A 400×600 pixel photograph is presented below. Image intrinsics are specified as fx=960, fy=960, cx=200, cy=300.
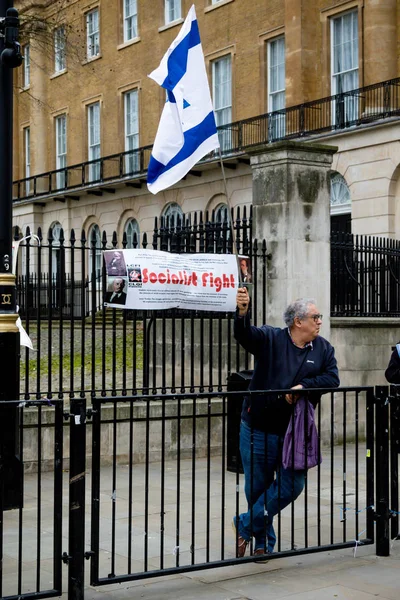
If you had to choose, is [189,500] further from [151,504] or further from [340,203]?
[340,203]

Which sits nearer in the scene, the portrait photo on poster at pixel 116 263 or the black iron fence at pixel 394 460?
the black iron fence at pixel 394 460

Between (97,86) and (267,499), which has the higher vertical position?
(97,86)

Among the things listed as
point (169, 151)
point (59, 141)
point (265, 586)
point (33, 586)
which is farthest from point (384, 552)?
point (59, 141)

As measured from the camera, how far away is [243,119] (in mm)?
31250

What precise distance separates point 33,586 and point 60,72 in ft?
124

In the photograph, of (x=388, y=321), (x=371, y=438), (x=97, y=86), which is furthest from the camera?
(x=97, y=86)

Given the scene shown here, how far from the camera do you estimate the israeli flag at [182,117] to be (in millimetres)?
7961

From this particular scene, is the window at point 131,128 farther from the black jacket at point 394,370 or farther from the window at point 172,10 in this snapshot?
the black jacket at point 394,370

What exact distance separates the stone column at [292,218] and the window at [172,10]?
23.7 metres

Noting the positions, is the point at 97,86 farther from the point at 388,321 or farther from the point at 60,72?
the point at 388,321

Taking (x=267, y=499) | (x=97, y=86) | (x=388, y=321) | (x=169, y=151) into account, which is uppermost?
(x=97, y=86)

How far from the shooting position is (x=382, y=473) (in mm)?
7176

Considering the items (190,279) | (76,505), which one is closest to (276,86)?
(190,279)

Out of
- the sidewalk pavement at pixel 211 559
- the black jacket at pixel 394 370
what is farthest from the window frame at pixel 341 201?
the sidewalk pavement at pixel 211 559
